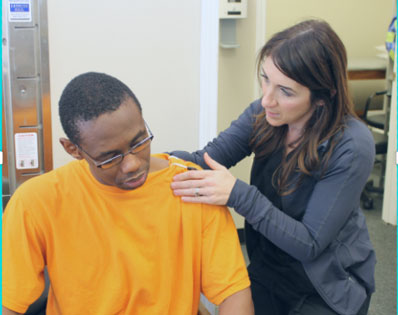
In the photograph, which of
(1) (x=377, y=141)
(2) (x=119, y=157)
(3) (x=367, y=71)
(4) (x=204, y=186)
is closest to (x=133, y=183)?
(2) (x=119, y=157)

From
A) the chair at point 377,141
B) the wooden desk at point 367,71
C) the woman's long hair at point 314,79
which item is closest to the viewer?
the woman's long hair at point 314,79

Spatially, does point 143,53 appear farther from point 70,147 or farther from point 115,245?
point 115,245

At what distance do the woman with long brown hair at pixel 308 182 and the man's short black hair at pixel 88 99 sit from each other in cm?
27

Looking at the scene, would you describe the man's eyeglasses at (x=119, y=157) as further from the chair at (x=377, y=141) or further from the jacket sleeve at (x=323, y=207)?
the chair at (x=377, y=141)

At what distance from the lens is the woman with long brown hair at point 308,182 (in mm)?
1357

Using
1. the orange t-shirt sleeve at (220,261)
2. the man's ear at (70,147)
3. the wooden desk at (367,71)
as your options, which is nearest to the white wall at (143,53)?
the man's ear at (70,147)

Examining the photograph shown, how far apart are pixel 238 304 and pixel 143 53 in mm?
898

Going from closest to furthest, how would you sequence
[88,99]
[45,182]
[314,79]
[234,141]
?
[88,99]
[45,182]
[314,79]
[234,141]

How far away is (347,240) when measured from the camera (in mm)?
1463

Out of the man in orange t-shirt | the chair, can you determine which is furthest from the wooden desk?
the man in orange t-shirt

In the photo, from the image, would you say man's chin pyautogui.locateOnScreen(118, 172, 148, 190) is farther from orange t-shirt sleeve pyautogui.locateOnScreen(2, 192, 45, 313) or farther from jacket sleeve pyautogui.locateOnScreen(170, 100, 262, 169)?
jacket sleeve pyautogui.locateOnScreen(170, 100, 262, 169)

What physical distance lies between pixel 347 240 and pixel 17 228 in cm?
90

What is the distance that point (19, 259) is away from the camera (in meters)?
1.16

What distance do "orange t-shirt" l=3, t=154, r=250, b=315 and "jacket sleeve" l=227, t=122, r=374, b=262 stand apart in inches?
5.4
